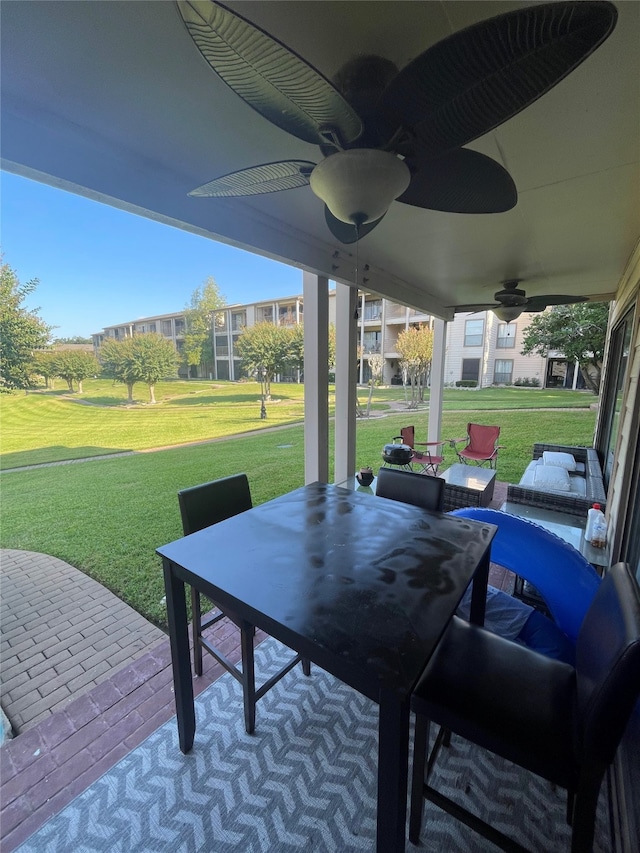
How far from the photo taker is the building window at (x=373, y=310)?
13680 millimetres

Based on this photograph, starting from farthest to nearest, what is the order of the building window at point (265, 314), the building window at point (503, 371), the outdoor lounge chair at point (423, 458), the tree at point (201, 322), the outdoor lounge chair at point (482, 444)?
the building window at point (503, 371), the building window at point (265, 314), the tree at point (201, 322), the outdoor lounge chair at point (482, 444), the outdoor lounge chair at point (423, 458)

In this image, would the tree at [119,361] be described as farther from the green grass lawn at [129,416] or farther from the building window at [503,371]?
the building window at [503,371]

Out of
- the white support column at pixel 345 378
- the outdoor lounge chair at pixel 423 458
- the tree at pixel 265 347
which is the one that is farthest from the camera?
the tree at pixel 265 347

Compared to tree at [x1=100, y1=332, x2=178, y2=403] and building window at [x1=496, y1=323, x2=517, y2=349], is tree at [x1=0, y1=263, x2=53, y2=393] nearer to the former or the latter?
tree at [x1=100, y1=332, x2=178, y2=403]

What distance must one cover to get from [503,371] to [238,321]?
442 inches

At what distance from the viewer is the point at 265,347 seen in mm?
8344

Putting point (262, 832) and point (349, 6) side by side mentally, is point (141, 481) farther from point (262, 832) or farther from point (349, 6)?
point (349, 6)

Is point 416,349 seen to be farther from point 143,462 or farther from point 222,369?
point 143,462

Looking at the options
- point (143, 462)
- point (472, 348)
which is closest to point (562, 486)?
point (143, 462)

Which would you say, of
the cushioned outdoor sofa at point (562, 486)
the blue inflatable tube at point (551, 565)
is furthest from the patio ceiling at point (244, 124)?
the cushioned outdoor sofa at point (562, 486)

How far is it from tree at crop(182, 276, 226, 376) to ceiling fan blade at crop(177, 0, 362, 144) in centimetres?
717

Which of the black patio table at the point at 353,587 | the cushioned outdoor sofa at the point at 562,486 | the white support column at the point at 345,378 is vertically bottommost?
the cushioned outdoor sofa at the point at 562,486

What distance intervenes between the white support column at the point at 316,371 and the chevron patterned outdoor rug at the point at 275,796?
188 cm

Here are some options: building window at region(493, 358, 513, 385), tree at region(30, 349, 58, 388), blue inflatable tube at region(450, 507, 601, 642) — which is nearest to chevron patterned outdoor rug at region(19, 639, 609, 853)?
blue inflatable tube at region(450, 507, 601, 642)
